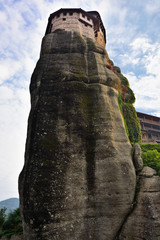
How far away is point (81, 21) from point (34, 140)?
17599mm

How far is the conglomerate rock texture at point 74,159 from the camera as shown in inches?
273

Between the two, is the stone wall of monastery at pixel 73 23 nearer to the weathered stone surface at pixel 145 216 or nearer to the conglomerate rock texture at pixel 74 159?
the conglomerate rock texture at pixel 74 159

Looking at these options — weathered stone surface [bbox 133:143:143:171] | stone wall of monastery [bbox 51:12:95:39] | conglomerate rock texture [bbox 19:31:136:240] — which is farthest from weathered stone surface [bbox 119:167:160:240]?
stone wall of monastery [bbox 51:12:95:39]

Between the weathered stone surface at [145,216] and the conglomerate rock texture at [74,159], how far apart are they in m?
0.43

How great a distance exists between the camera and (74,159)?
27.1ft

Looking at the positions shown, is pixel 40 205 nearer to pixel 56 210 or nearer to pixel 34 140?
pixel 56 210

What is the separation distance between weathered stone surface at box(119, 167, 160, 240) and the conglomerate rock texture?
1.40 feet

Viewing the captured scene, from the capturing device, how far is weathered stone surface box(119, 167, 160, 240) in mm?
6773

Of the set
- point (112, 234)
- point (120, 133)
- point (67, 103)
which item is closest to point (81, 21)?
point (67, 103)

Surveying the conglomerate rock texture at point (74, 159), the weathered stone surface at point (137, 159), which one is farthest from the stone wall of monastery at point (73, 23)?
the weathered stone surface at point (137, 159)

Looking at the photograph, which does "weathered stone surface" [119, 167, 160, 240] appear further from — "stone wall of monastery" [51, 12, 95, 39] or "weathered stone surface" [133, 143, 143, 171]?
"stone wall of monastery" [51, 12, 95, 39]

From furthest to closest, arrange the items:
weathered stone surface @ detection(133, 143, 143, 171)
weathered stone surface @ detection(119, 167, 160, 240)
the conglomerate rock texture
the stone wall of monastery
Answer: the stone wall of monastery, weathered stone surface @ detection(133, 143, 143, 171), the conglomerate rock texture, weathered stone surface @ detection(119, 167, 160, 240)

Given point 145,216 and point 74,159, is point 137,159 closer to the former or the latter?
point 145,216

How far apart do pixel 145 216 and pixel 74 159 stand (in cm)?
442
